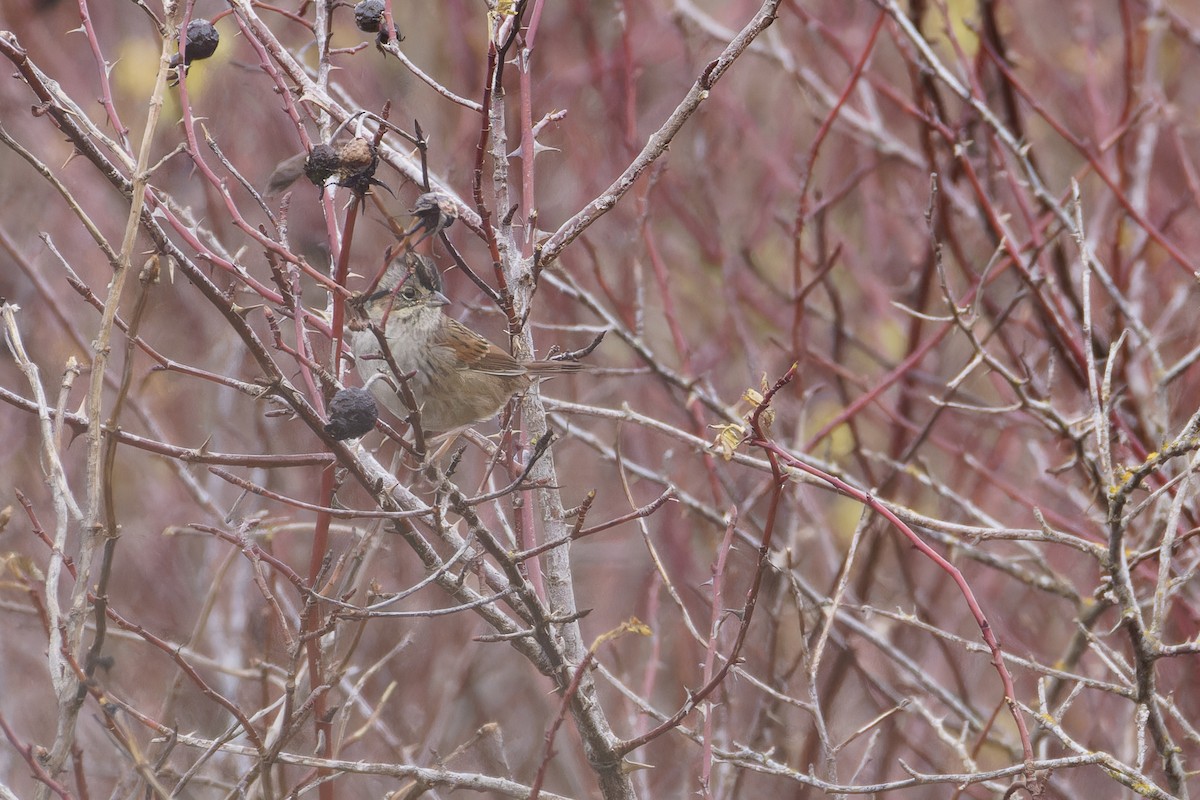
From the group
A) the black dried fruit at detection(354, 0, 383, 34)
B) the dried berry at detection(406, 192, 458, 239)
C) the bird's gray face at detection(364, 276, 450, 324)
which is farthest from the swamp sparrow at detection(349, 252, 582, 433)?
the dried berry at detection(406, 192, 458, 239)

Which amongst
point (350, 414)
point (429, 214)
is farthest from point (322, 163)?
point (350, 414)

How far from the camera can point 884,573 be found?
5.66m

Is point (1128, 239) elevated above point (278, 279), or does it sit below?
above

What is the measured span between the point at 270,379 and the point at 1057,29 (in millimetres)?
6976

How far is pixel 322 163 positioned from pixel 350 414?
1.11 ft

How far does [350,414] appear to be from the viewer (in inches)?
66.2

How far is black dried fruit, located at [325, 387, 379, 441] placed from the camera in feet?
5.51

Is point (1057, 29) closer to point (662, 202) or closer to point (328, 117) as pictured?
point (662, 202)

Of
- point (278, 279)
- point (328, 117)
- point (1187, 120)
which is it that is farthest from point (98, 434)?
point (1187, 120)

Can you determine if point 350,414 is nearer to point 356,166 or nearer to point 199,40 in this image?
point 356,166

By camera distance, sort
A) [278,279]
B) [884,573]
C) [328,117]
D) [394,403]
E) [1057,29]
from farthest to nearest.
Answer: [1057,29]
[884,573]
[394,403]
[328,117]
[278,279]

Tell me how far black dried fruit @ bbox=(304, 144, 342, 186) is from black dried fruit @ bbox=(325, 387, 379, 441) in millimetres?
296

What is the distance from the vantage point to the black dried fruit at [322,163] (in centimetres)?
162

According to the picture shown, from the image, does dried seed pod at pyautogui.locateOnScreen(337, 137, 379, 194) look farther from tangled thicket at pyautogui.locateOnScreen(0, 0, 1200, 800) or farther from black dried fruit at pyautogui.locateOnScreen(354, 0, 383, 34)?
black dried fruit at pyautogui.locateOnScreen(354, 0, 383, 34)
